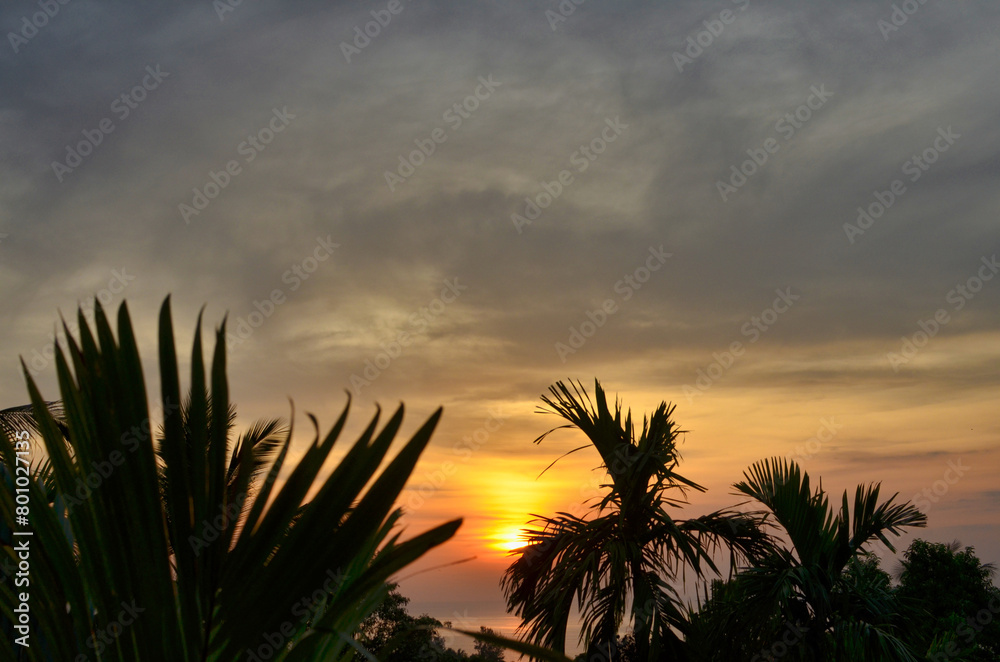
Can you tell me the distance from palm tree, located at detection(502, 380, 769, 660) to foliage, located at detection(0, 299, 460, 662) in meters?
4.75

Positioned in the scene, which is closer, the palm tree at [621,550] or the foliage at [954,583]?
the palm tree at [621,550]

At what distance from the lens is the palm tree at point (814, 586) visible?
20.0 ft

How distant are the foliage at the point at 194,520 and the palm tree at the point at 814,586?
18.1 feet

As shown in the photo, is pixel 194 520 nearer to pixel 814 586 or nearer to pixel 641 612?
pixel 641 612

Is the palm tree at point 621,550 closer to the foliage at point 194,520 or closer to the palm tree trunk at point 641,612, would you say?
the palm tree trunk at point 641,612

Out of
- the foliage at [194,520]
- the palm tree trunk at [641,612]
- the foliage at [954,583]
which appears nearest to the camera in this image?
the foliage at [194,520]

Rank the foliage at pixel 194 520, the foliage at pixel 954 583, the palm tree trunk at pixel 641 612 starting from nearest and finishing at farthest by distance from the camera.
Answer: the foliage at pixel 194 520, the palm tree trunk at pixel 641 612, the foliage at pixel 954 583

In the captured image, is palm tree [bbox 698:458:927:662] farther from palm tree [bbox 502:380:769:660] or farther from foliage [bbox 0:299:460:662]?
foliage [bbox 0:299:460:662]

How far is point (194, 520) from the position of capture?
137cm

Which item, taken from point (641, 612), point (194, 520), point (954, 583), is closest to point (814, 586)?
point (641, 612)

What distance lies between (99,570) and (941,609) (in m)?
32.6

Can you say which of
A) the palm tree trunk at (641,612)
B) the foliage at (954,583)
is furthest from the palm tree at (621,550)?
the foliage at (954,583)

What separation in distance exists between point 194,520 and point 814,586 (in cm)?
620

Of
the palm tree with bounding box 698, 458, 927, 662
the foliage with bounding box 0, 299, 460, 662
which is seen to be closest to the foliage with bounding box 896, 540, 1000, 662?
the palm tree with bounding box 698, 458, 927, 662
